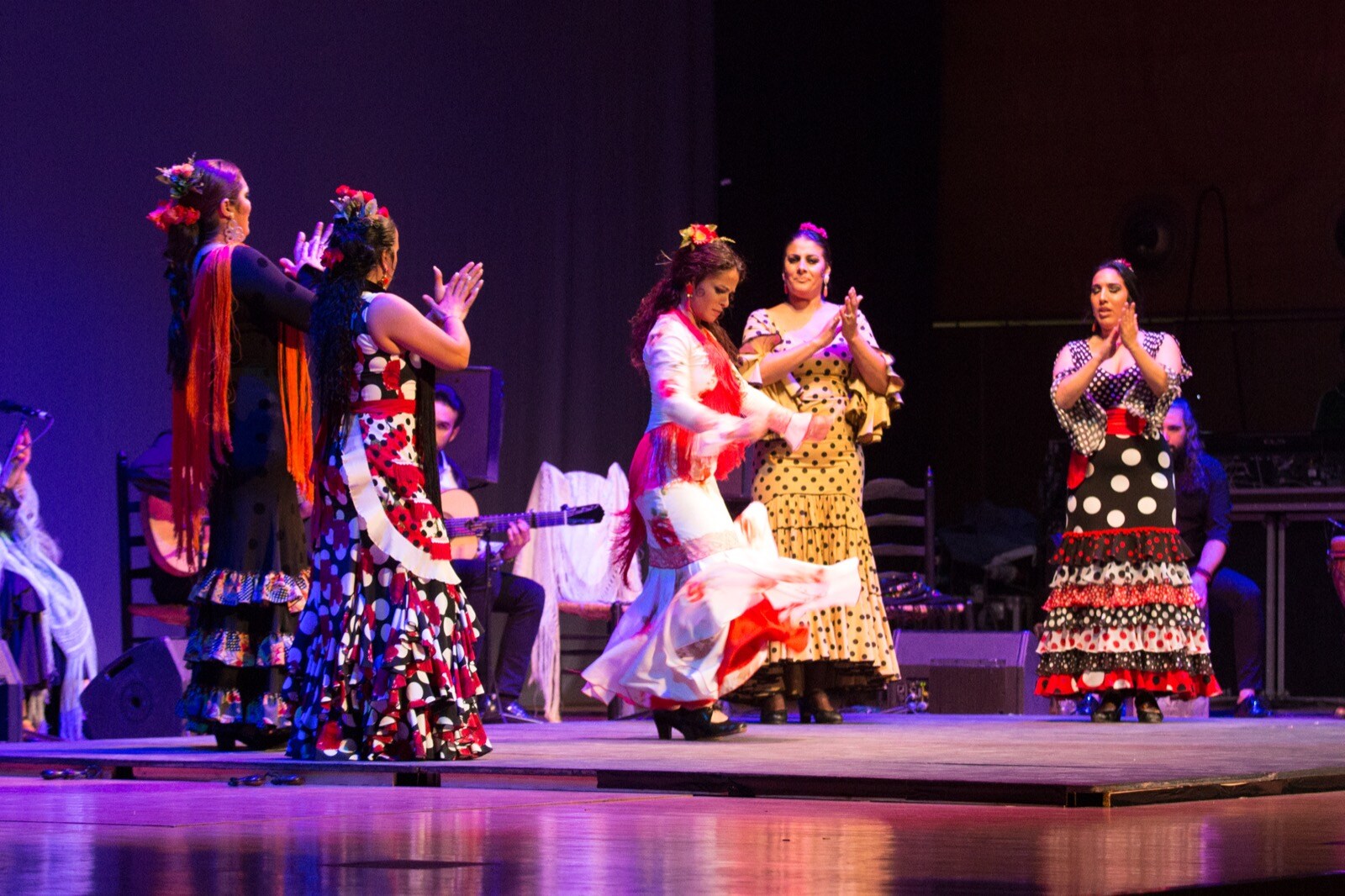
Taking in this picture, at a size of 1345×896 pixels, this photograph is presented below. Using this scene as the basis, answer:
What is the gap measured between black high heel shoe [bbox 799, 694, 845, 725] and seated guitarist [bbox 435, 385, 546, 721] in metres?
1.37

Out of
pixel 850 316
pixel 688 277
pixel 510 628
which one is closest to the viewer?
pixel 688 277

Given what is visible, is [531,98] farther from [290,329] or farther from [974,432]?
[290,329]

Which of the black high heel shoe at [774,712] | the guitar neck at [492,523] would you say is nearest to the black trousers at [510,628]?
the guitar neck at [492,523]

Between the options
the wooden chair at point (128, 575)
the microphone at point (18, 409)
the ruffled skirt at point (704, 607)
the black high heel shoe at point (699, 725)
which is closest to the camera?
the ruffled skirt at point (704, 607)


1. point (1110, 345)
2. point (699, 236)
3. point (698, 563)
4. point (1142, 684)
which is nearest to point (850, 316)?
point (699, 236)

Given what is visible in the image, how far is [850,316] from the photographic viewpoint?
5.54 metres

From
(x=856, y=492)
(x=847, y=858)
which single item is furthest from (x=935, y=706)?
(x=847, y=858)

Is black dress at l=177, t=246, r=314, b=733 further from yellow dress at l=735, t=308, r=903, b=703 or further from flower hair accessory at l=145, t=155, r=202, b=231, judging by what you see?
yellow dress at l=735, t=308, r=903, b=703

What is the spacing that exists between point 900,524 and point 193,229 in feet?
→ 15.3

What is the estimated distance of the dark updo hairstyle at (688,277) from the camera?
514 centimetres

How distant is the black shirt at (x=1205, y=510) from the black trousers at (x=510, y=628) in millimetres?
2603

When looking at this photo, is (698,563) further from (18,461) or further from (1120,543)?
(18,461)

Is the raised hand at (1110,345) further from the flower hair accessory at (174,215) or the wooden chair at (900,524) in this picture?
the flower hair accessory at (174,215)

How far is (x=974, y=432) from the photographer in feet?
37.1
